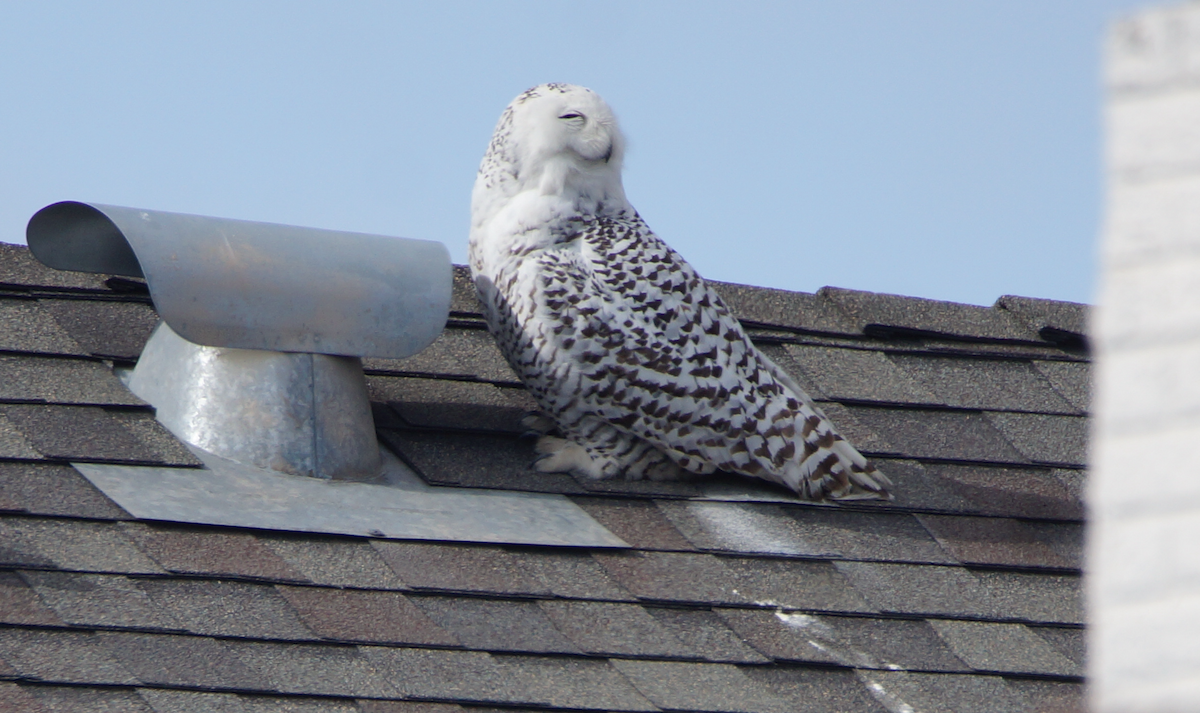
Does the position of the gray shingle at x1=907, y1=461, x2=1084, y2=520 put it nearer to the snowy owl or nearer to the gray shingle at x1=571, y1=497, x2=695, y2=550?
the snowy owl

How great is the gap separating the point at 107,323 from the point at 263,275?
49cm

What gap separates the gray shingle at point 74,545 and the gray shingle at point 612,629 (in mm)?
678

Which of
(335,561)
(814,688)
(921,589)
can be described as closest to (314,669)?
(335,561)

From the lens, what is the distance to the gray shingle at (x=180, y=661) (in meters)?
2.34

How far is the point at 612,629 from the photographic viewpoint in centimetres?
267

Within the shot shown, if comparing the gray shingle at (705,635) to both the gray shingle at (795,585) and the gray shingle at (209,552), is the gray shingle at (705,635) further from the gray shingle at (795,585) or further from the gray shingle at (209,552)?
the gray shingle at (209,552)

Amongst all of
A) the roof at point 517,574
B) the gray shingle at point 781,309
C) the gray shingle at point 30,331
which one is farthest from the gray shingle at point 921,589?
the gray shingle at point 30,331

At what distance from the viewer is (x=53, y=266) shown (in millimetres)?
3107

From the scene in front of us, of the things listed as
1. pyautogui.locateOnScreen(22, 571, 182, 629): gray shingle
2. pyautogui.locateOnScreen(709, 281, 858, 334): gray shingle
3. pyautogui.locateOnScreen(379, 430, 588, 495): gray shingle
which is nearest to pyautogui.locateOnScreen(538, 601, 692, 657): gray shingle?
pyautogui.locateOnScreen(379, 430, 588, 495): gray shingle

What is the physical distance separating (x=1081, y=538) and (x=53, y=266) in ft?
7.14

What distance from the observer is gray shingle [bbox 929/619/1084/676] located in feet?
9.29

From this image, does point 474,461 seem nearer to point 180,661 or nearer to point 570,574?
point 570,574

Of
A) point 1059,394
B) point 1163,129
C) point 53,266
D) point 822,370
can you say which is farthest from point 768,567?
point 1163,129

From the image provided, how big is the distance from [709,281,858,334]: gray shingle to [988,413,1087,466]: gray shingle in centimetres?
46
